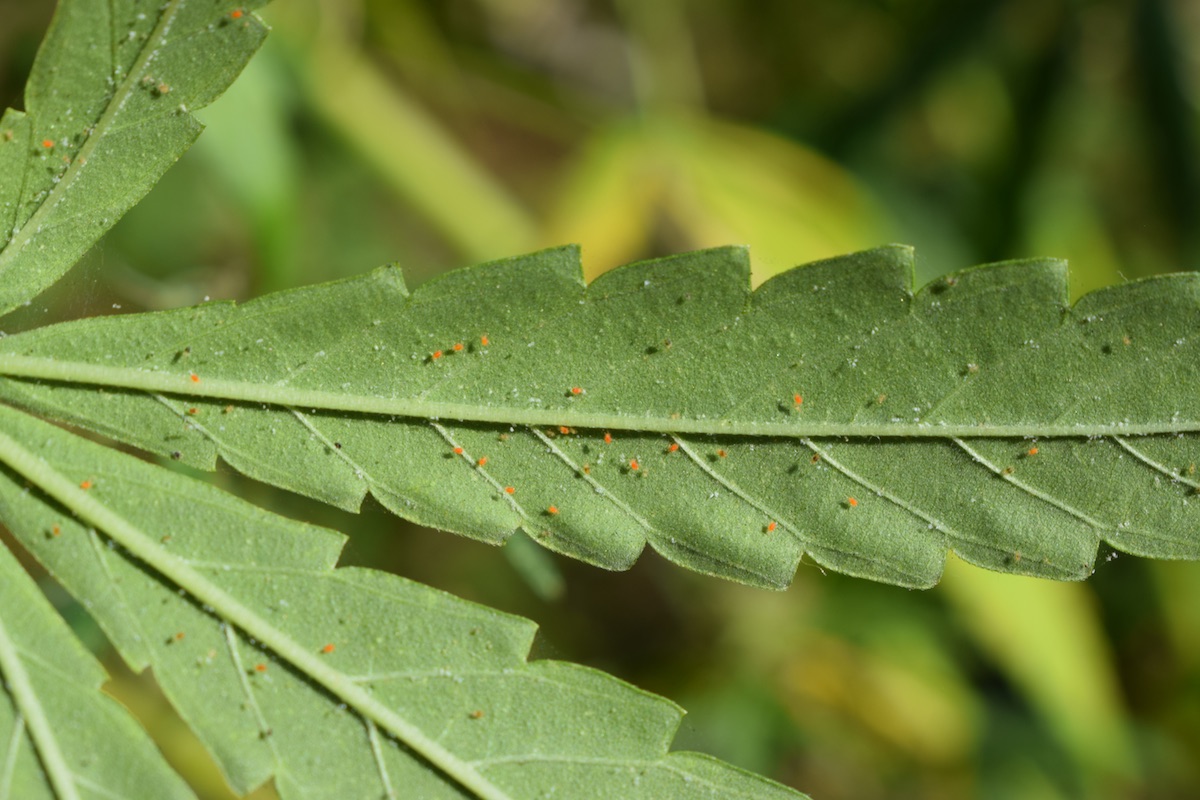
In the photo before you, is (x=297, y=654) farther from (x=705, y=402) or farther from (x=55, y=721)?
(x=705, y=402)

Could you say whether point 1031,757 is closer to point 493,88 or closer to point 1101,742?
point 1101,742

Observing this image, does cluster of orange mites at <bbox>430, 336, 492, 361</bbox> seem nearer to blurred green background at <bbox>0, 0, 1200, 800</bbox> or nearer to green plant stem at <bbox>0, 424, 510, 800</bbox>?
green plant stem at <bbox>0, 424, 510, 800</bbox>

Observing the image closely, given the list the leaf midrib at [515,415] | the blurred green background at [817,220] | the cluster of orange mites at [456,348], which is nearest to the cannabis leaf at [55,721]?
the leaf midrib at [515,415]

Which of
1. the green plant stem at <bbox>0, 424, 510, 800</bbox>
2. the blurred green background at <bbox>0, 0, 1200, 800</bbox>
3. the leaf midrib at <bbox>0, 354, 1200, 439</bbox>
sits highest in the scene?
the blurred green background at <bbox>0, 0, 1200, 800</bbox>

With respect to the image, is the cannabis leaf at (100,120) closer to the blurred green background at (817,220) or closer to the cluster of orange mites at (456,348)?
the cluster of orange mites at (456,348)

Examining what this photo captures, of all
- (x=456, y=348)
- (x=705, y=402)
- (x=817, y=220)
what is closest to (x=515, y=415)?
(x=456, y=348)

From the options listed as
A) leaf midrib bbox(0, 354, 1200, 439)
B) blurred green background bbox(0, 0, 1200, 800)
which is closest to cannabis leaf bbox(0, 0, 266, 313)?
leaf midrib bbox(0, 354, 1200, 439)

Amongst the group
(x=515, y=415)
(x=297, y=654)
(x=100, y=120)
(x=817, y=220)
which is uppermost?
(x=817, y=220)
